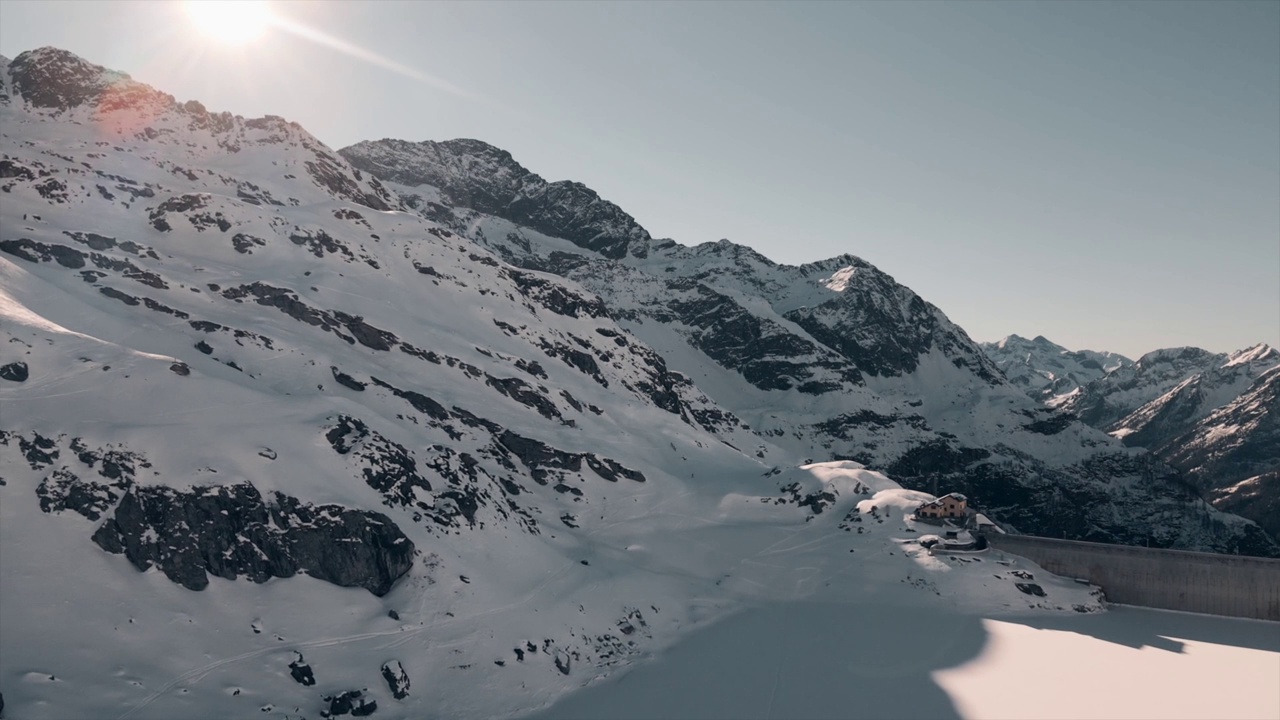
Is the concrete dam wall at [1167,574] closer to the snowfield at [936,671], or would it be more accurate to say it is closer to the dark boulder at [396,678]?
the snowfield at [936,671]

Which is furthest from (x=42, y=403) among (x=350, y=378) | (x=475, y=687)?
(x=475, y=687)

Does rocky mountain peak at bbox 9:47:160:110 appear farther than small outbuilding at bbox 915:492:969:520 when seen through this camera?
Yes

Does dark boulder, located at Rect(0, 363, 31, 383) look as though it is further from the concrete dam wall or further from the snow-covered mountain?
the concrete dam wall

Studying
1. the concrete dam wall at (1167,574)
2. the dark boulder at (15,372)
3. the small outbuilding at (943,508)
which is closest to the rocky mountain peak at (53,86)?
the dark boulder at (15,372)

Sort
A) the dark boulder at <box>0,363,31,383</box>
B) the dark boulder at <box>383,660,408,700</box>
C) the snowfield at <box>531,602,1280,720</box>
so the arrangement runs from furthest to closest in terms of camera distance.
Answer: the dark boulder at <box>0,363,31,383</box> < the snowfield at <box>531,602,1280,720</box> < the dark boulder at <box>383,660,408,700</box>

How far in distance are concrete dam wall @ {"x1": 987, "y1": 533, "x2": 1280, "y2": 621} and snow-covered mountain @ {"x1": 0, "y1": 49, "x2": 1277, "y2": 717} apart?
9.76 m

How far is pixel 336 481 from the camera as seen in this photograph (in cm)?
9225

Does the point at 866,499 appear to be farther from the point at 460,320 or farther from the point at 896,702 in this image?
the point at 460,320

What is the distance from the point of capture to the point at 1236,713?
77688 millimetres

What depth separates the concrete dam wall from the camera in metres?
118

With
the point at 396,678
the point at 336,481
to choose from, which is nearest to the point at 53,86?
the point at 336,481

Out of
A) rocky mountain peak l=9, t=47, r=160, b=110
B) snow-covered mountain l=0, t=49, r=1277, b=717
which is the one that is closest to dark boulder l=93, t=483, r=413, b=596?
snow-covered mountain l=0, t=49, r=1277, b=717

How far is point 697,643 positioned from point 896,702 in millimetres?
23493

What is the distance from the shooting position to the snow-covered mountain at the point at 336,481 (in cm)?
7506
